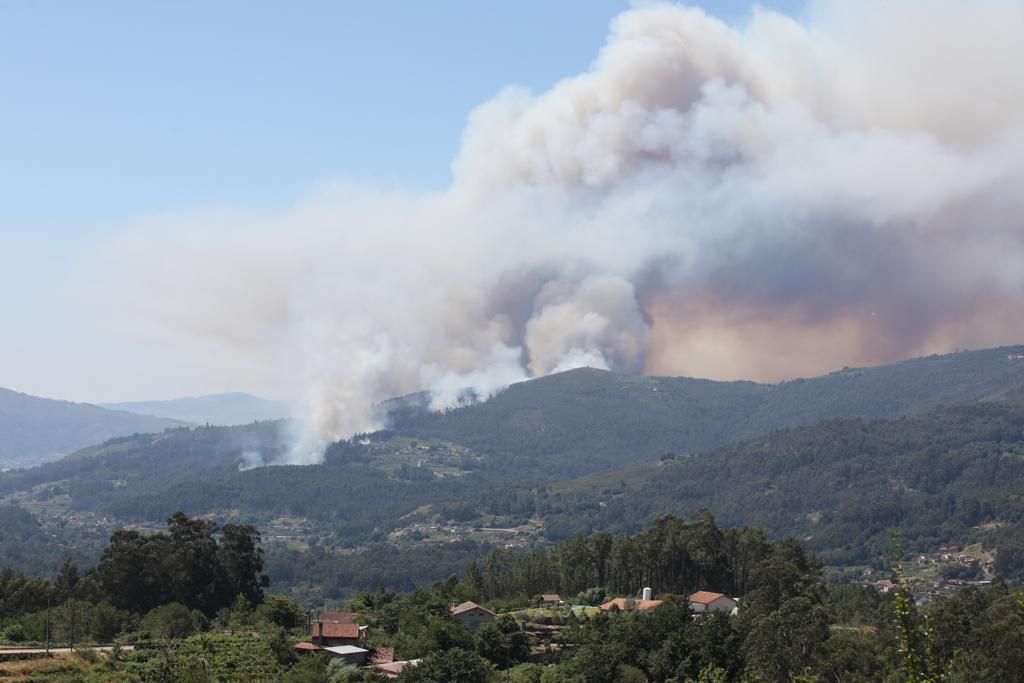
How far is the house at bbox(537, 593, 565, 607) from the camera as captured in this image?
101 m

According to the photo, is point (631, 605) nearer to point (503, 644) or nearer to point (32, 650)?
point (503, 644)

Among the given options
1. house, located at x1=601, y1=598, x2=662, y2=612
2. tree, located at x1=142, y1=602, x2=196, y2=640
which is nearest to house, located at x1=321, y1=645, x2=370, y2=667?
tree, located at x1=142, y1=602, x2=196, y2=640

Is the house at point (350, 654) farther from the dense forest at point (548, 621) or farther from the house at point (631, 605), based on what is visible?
the house at point (631, 605)

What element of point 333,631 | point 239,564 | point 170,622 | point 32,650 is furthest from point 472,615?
point 32,650

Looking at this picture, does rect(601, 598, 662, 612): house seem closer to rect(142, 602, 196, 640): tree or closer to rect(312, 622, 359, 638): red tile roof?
rect(312, 622, 359, 638): red tile roof

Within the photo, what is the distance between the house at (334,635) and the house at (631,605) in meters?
20.3

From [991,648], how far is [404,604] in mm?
45494

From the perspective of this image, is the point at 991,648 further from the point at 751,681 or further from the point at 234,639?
the point at 234,639

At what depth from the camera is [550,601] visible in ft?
338

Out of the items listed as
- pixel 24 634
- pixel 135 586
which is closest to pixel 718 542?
pixel 135 586

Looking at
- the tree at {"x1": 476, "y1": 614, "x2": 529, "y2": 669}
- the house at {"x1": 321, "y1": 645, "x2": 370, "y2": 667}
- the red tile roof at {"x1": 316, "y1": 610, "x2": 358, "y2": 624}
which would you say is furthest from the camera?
the red tile roof at {"x1": 316, "y1": 610, "x2": 358, "y2": 624}

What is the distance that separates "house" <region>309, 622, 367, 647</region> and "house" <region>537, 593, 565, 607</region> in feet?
80.9

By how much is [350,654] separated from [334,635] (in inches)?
230

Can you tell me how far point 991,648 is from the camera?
210ft
